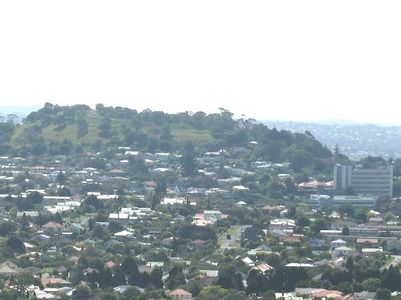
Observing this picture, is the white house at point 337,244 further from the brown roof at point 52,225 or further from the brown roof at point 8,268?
the brown roof at point 8,268

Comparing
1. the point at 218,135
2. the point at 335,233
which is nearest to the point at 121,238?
the point at 335,233

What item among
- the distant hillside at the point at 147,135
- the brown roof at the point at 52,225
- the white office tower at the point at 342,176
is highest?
the distant hillside at the point at 147,135

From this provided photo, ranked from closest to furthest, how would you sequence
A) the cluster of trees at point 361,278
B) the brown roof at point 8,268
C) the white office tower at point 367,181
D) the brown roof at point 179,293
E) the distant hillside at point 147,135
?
the brown roof at point 179,293 < the cluster of trees at point 361,278 < the brown roof at point 8,268 < the white office tower at point 367,181 < the distant hillside at point 147,135

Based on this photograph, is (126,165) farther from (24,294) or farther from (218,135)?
(24,294)

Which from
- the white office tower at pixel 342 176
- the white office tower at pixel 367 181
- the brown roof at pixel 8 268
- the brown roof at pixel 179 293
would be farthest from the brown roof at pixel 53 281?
the white office tower at pixel 342 176

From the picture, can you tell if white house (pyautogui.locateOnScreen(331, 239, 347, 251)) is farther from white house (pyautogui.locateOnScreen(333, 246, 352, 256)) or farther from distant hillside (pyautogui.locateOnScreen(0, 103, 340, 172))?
distant hillside (pyautogui.locateOnScreen(0, 103, 340, 172))

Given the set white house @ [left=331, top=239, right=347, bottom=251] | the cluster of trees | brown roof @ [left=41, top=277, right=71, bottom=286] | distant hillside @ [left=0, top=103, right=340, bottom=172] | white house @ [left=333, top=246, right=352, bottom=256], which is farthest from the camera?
distant hillside @ [left=0, top=103, right=340, bottom=172]

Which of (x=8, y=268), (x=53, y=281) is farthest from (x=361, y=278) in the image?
(x=8, y=268)

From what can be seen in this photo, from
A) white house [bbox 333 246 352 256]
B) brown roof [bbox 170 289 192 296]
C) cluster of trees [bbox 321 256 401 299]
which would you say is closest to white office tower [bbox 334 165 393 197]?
white house [bbox 333 246 352 256]
